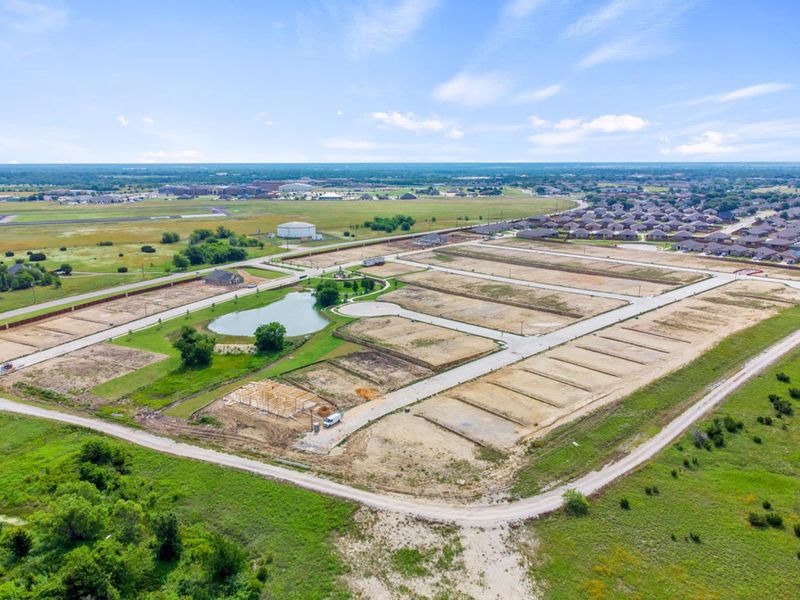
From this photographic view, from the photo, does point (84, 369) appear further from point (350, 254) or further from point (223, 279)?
point (350, 254)

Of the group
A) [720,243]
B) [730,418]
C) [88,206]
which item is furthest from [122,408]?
[88,206]

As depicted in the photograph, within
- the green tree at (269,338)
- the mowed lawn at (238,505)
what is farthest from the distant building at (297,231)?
the mowed lawn at (238,505)

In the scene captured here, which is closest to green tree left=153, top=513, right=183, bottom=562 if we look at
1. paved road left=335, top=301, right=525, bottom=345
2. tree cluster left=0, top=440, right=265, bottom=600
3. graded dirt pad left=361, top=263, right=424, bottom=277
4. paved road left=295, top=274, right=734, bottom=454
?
tree cluster left=0, top=440, right=265, bottom=600

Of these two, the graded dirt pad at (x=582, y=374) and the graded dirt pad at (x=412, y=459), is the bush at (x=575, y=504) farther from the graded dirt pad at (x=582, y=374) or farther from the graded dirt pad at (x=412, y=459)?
the graded dirt pad at (x=582, y=374)

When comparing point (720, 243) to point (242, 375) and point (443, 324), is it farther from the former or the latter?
point (242, 375)

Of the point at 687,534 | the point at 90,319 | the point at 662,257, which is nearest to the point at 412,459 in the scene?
the point at 687,534

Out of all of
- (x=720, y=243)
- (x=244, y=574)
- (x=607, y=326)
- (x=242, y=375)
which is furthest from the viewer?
(x=720, y=243)
